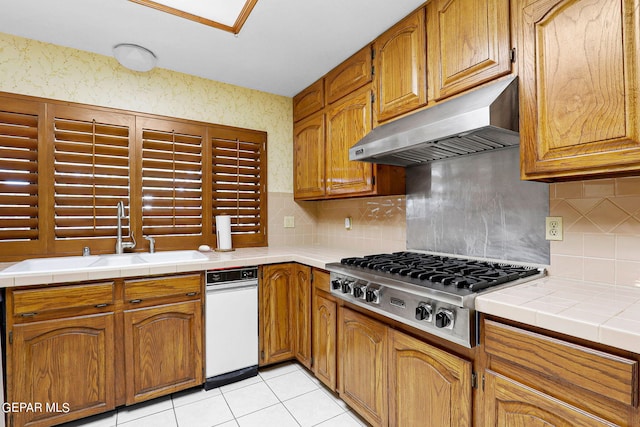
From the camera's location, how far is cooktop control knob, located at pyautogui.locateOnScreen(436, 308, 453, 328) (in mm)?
1176

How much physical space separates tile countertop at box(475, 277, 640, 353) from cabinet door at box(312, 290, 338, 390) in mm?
1034

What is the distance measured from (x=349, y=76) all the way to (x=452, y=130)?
115 cm

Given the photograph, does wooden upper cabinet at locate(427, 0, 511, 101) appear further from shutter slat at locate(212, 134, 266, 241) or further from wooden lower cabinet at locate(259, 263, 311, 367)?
shutter slat at locate(212, 134, 266, 241)

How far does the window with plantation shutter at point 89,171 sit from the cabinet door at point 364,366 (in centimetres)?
181

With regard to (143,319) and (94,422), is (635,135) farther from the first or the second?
(94,422)

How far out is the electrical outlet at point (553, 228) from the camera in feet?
4.75

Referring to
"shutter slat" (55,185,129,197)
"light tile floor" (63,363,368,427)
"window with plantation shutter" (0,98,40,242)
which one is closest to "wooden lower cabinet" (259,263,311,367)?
"light tile floor" (63,363,368,427)

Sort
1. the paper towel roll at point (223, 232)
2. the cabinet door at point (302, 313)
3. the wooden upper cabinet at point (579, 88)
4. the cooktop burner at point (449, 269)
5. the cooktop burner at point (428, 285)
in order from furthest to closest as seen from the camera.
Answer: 1. the paper towel roll at point (223, 232)
2. the cabinet door at point (302, 313)
3. the cooktop burner at point (449, 269)
4. the cooktop burner at point (428, 285)
5. the wooden upper cabinet at point (579, 88)

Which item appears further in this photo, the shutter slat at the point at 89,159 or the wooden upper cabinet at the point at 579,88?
the shutter slat at the point at 89,159

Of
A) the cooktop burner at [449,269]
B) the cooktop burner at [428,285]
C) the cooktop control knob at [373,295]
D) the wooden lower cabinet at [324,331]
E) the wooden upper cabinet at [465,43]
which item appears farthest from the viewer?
the wooden lower cabinet at [324,331]

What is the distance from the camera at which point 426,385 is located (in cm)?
133

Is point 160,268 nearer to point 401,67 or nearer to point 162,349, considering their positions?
point 162,349

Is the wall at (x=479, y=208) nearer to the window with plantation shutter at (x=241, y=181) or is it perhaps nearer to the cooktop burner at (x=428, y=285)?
the cooktop burner at (x=428, y=285)

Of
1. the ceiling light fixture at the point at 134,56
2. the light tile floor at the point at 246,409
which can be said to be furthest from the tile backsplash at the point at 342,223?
the ceiling light fixture at the point at 134,56
